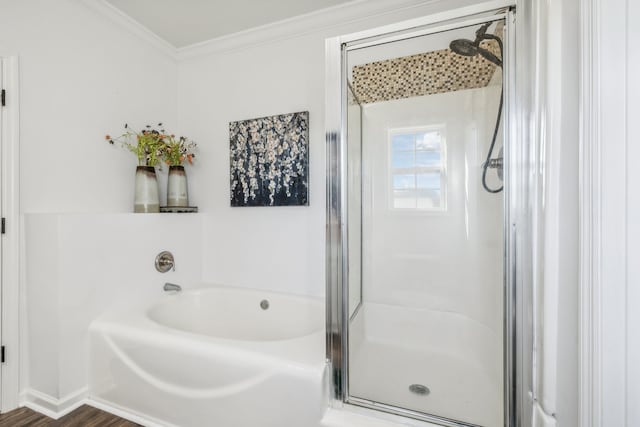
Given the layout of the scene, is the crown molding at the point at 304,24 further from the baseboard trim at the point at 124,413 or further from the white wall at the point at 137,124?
the baseboard trim at the point at 124,413

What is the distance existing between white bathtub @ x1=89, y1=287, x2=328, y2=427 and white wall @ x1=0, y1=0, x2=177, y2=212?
2.82ft

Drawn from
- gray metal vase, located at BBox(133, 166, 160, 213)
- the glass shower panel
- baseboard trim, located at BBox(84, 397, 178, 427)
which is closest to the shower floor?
the glass shower panel

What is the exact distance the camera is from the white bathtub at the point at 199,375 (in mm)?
1232

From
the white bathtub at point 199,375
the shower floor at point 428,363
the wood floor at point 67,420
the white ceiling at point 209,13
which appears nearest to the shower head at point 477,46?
the white ceiling at point 209,13

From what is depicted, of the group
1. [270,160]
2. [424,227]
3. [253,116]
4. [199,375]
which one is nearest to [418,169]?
[424,227]

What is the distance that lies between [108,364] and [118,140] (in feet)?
4.91

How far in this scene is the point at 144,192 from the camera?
7.04ft

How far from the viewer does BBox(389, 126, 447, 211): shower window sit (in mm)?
1799

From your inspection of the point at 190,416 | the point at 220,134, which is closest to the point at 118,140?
the point at 220,134

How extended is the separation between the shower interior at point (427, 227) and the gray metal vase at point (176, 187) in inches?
61.2

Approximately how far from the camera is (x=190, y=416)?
4.62 feet

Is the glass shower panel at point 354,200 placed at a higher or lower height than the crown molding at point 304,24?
lower

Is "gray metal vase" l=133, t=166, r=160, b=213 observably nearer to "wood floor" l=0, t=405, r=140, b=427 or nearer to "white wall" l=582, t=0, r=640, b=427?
"wood floor" l=0, t=405, r=140, b=427

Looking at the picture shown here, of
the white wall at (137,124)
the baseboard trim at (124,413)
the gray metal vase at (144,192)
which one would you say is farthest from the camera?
the gray metal vase at (144,192)
